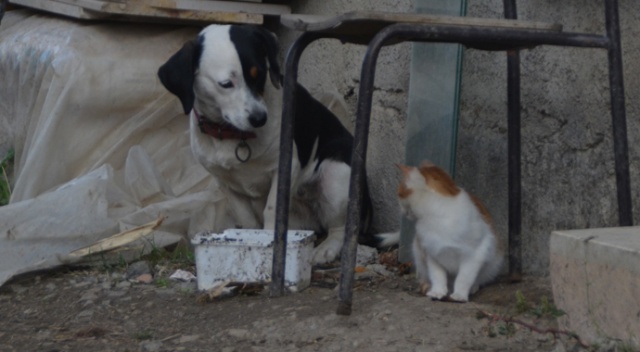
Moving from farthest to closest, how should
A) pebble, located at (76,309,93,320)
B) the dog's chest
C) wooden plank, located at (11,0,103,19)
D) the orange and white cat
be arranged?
wooden plank, located at (11,0,103,19) → the dog's chest → pebble, located at (76,309,93,320) → the orange and white cat

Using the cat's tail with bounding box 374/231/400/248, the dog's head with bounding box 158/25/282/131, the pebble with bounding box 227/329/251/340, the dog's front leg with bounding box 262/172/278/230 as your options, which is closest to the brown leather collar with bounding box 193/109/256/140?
the dog's head with bounding box 158/25/282/131

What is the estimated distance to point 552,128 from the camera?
3.36m

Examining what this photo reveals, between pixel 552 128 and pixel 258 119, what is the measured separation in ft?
3.82

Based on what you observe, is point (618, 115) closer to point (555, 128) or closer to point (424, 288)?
point (555, 128)

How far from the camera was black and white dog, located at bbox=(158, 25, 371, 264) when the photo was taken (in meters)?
3.97

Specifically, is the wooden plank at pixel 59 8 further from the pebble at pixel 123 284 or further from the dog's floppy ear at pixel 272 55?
the pebble at pixel 123 284

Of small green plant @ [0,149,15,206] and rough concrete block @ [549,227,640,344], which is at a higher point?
small green plant @ [0,149,15,206]

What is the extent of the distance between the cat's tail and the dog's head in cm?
69

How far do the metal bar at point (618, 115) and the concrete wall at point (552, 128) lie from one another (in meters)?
0.20

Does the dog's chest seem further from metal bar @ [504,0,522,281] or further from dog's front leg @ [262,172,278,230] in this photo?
metal bar @ [504,0,522,281]

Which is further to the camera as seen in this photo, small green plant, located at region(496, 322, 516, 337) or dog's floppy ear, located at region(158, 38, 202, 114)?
dog's floppy ear, located at region(158, 38, 202, 114)

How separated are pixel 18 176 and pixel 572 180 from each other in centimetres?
293

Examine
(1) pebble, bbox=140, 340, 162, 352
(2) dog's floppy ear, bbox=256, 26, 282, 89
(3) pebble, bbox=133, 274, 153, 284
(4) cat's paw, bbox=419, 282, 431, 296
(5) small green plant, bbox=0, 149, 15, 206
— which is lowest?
(1) pebble, bbox=140, 340, 162, 352

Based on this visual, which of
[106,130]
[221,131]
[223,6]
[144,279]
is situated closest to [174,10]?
[223,6]
